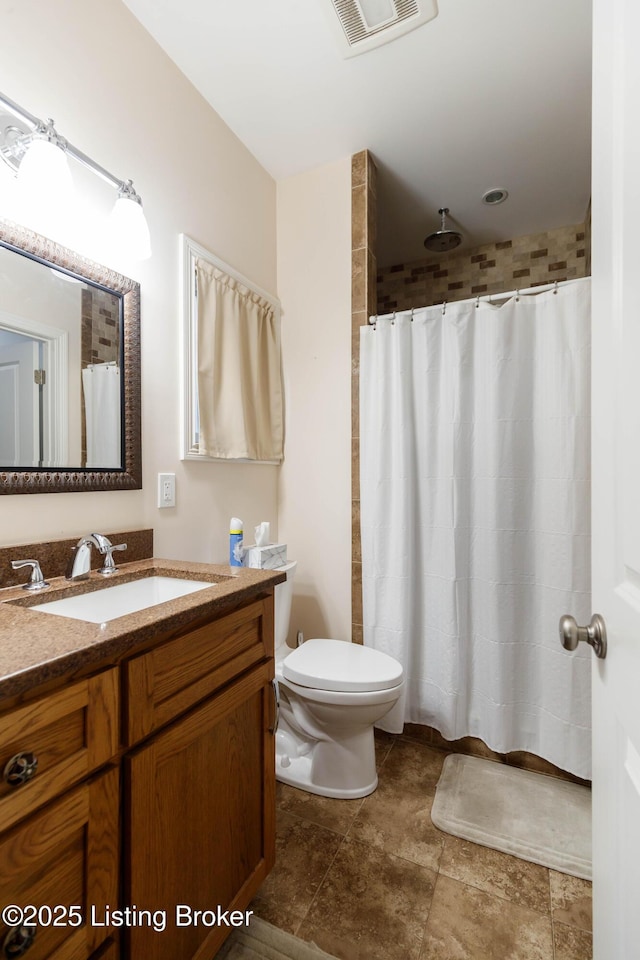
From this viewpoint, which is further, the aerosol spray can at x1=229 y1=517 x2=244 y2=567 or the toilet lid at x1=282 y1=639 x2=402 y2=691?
the aerosol spray can at x1=229 y1=517 x2=244 y2=567

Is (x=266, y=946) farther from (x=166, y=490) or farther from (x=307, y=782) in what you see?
(x=166, y=490)

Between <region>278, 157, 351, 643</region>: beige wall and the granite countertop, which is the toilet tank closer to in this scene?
<region>278, 157, 351, 643</region>: beige wall

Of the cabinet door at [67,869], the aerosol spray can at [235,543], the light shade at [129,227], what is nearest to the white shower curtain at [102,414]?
the light shade at [129,227]

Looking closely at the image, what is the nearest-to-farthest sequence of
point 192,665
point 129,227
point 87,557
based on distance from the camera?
point 192,665 < point 87,557 < point 129,227

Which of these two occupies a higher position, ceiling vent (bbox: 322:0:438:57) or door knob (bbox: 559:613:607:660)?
ceiling vent (bbox: 322:0:438:57)

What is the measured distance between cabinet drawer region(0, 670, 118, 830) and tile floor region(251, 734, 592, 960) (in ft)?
2.83

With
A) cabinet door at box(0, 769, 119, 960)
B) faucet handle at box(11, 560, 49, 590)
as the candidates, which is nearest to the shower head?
faucet handle at box(11, 560, 49, 590)

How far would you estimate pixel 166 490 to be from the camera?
1.51 metres

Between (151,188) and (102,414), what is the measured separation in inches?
31.3

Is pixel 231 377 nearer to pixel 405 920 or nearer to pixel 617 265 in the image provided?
pixel 617 265

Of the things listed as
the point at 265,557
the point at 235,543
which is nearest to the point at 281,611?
the point at 265,557

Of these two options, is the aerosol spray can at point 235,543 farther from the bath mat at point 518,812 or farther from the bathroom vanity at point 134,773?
the bath mat at point 518,812

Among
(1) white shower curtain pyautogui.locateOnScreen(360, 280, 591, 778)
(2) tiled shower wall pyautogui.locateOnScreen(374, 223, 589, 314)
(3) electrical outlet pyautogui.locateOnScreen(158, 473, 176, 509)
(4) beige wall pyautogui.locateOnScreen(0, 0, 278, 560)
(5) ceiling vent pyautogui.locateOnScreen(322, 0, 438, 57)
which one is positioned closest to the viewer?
(4) beige wall pyautogui.locateOnScreen(0, 0, 278, 560)

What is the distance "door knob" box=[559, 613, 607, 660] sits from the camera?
68cm
